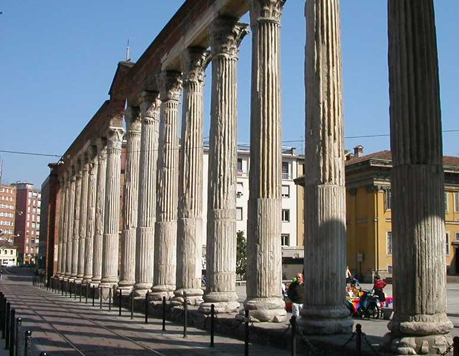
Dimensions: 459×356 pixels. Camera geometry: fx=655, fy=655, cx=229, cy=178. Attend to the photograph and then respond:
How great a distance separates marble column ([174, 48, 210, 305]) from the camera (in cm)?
1903

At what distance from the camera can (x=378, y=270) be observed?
159 feet

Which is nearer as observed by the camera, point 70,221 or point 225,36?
point 225,36

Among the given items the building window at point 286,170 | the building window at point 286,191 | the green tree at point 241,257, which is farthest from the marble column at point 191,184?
the building window at point 286,170

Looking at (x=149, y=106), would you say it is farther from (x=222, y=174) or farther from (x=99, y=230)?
(x=99, y=230)

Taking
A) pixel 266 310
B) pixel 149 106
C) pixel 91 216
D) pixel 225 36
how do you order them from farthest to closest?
pixel 91 216 → pixel 149 106 → pixel 225 36 → pixel 266 310

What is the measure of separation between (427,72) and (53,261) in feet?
154

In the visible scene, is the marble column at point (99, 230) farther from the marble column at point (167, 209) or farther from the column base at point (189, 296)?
the column base at point (189, 296)

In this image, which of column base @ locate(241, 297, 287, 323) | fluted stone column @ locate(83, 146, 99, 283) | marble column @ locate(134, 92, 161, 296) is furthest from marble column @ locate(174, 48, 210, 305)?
fluted stone column @ locate(83, 146, 99, 283)

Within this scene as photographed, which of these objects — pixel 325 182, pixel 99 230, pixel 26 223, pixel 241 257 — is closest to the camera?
pixel 325 182

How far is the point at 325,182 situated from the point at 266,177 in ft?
8.53

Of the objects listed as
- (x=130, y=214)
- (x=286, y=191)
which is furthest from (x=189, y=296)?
(x=286, y=191)

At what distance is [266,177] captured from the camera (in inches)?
566

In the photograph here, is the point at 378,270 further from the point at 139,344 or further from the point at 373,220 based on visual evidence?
the point at 139,344

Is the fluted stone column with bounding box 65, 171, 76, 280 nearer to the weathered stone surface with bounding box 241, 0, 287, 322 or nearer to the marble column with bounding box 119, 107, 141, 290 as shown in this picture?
the marble column with bounding box 119, 107, 141, 290
